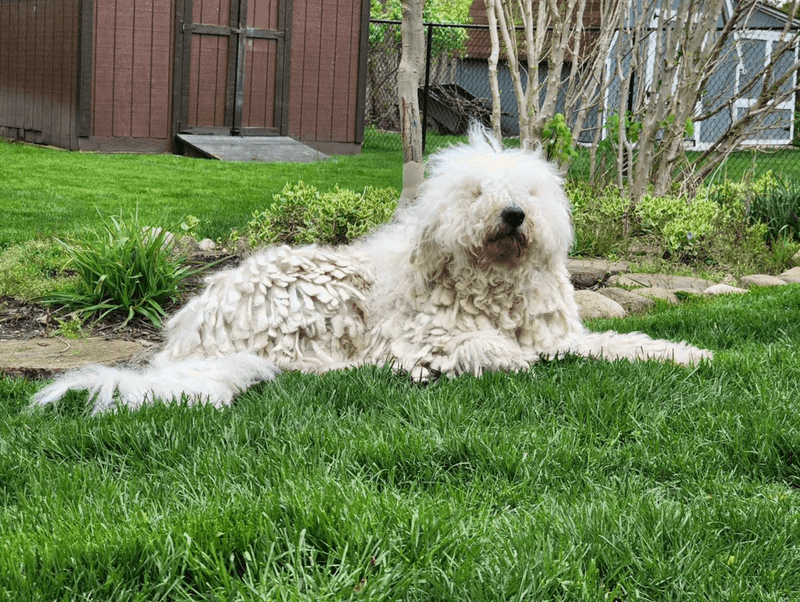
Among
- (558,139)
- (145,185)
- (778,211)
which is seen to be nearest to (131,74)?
(145,185)

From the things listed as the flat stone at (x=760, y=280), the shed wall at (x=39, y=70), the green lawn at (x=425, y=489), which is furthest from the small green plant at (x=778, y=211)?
the shed wall at (x=39, y=70)

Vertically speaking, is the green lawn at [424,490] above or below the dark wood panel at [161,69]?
below

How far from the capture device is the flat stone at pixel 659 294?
6.11 m

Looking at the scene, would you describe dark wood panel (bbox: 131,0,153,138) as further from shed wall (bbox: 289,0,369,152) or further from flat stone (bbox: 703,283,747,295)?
flat stone (bbox: 703,283,747,295)

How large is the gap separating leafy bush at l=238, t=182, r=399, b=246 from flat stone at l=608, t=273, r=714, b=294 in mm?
1713

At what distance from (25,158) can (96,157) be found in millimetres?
918

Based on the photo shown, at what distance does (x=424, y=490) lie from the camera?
280cm

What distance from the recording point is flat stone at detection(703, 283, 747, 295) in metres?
6.29

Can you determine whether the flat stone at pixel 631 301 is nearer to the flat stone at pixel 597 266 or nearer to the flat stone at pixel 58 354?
the flat stone at pixel 597 266

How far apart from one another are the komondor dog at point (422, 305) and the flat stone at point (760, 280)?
261cm

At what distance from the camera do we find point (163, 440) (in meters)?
3.12

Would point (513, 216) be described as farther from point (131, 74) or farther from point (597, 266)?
point (131, 74)

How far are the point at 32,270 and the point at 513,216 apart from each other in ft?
11.5

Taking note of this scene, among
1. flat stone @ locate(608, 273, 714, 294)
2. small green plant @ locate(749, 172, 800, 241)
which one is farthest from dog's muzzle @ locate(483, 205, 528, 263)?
small green plant @ locate(749, 172, 800, 241)
